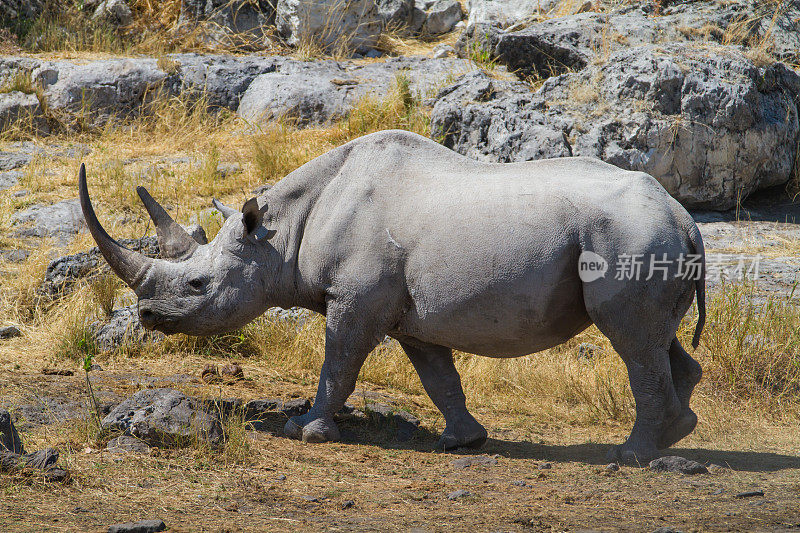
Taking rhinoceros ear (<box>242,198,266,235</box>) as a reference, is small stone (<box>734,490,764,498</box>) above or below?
below

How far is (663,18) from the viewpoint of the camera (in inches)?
412

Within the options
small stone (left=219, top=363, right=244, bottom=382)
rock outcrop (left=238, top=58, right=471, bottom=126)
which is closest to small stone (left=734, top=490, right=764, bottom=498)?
small stone (left=219, top=363, right=244, bottom=382)

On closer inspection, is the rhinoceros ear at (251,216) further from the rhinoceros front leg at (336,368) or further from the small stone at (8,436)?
the small stone at (8,436)

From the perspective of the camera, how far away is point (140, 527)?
3.54m

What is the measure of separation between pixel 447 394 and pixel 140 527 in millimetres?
2611

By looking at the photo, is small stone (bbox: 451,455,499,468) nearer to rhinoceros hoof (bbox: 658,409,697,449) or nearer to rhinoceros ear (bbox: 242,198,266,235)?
rhinoceros hoof (bbox: 658,409,697,449)

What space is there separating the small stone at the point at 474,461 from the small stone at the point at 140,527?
6.56 feet

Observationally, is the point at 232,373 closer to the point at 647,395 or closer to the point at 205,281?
the point at 205,281

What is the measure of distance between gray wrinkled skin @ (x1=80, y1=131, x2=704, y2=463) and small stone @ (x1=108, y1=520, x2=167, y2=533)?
6.41ft

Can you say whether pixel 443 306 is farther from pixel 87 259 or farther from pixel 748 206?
pixel 748 206

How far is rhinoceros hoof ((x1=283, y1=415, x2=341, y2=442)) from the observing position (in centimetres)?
550

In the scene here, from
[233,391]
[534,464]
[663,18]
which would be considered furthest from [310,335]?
[663,18]

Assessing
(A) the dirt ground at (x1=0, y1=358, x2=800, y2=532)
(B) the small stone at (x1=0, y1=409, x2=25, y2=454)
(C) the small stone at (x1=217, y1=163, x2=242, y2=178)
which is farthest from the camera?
(C) the small stone at (x1=217, y1=163, x2=242, y2=178)

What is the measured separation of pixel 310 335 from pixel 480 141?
2928 millimetres
